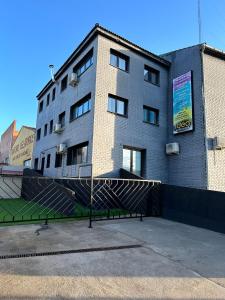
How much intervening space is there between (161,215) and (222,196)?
Answer: 2.66 metres

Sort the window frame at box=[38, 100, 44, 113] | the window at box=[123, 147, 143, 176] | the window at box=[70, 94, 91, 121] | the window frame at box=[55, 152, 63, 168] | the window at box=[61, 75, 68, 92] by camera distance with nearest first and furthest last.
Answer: the window at box=[123, 147, 143, 176], the window at box=[70, 94, 91, 121], the window frame at box=[55, 152, 63, 168], the window at box=[61, 75, 68, 92], the window frame at box=[38, 100, 44, 113]

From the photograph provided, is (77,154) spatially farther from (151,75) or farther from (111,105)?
(151,75)

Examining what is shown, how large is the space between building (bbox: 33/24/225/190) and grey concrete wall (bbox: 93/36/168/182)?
46 millimetres

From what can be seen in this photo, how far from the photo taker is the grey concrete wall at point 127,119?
37.6 feet

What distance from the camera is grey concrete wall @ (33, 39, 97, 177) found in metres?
12.0

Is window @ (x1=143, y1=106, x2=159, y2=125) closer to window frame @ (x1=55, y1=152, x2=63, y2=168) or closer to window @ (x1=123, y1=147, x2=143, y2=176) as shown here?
window @ (x1=123, y1=147, x2=143, y2=176)

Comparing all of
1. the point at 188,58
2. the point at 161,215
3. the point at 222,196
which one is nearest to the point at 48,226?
the point at 161,215

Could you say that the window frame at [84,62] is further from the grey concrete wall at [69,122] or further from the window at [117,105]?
the window at [117,105]

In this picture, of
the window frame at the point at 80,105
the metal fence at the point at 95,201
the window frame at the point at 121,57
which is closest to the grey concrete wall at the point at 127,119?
the window frame at the point at 121,57

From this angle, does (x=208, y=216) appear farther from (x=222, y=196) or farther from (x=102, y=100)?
(x=102, y=100)

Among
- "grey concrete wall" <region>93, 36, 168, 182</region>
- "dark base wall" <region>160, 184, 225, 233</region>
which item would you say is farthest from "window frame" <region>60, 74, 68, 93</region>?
"dark base wall" <region>160, 184, 225, 233</region>

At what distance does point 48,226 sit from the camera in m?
6.75

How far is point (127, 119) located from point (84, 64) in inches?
172

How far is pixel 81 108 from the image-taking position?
13.7 meters
